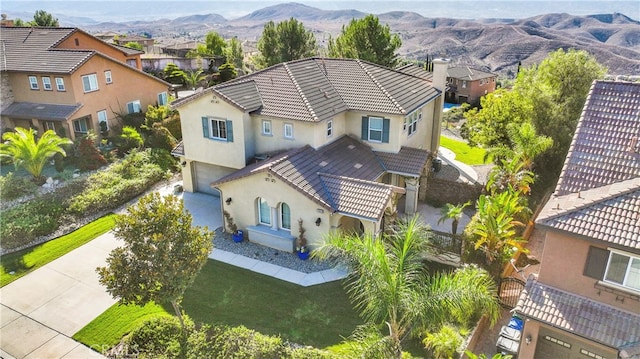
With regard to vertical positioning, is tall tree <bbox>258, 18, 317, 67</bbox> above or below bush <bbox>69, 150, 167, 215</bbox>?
above

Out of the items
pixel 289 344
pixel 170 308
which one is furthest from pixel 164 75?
pixel 289 344

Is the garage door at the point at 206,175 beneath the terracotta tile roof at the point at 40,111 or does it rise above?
beneath

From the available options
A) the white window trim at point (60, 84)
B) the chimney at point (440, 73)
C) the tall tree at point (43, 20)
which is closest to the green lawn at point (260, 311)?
the chimney at point (440, 73)

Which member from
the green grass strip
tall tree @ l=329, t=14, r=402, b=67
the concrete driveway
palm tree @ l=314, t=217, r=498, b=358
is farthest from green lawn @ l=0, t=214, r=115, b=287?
tall tree @ l=329, t=14, r=402, b=67

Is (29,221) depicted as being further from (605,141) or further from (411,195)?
(605,141)

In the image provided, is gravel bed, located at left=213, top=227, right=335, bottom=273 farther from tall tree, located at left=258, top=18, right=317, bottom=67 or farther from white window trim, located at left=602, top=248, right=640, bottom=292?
tall tree, located at left=258, top=18, right=317, bottom=67

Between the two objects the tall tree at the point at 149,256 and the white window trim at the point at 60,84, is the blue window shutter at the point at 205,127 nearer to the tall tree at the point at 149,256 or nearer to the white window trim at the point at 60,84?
the tall tree at the point at 149,256
